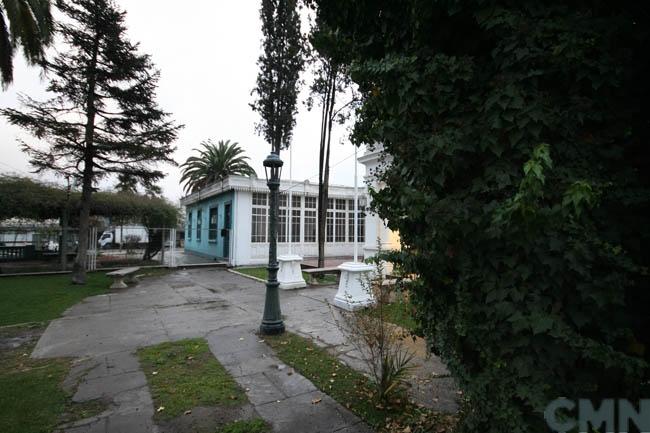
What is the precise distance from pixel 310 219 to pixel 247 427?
50.7ft

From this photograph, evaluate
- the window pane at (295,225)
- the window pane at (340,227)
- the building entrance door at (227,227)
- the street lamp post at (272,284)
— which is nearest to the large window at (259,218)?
the building entrance door at (227,227)

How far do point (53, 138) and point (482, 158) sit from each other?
42.7ft

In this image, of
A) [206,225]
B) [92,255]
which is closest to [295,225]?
[206,225]

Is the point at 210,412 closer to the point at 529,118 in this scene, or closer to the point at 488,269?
the point at 488,269

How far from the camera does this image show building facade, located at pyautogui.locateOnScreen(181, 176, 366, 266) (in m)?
15.6

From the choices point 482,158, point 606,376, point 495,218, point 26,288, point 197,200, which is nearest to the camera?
point 495,218

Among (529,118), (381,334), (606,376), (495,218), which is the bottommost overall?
(381,334)

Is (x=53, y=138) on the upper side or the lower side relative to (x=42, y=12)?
lower

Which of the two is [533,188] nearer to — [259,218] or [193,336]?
[193,336]

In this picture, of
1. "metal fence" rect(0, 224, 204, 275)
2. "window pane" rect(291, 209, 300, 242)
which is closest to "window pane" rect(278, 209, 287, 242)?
"window pane" rect(291, 209, 300, 242)

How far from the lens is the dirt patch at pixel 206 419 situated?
2.75 m

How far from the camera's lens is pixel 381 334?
3.17m

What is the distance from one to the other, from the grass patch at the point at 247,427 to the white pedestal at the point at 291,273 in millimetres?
6666

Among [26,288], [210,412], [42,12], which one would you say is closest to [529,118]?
[210,412]
